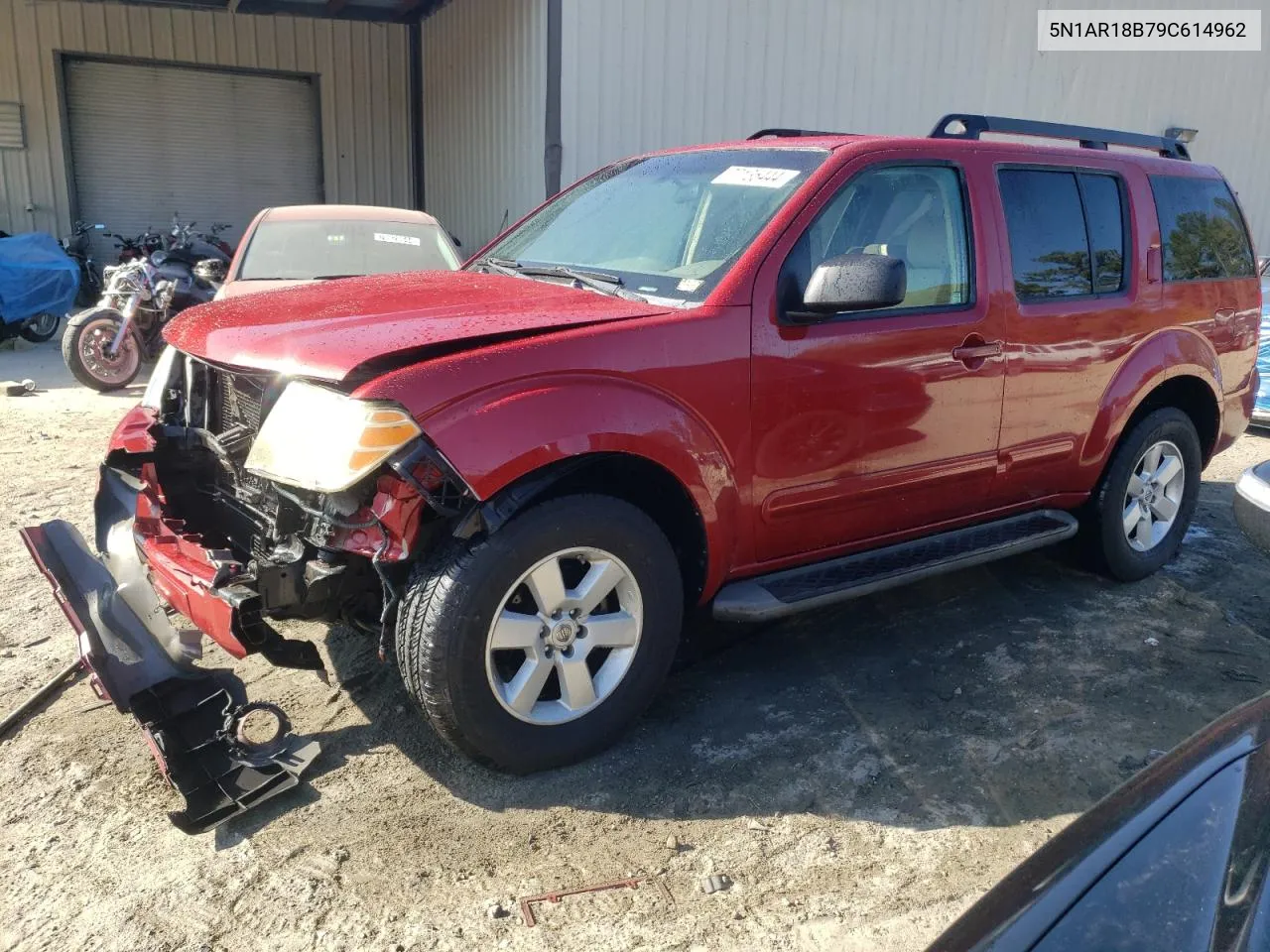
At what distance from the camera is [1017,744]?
126 inches

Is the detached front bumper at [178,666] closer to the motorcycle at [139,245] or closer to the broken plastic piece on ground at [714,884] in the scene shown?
the broken plastic piece on ground at [714,884]

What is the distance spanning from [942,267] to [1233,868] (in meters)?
2.48

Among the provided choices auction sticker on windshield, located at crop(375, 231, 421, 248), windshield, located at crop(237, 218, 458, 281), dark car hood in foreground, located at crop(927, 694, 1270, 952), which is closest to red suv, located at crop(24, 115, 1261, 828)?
dark car hood in foreground, located at crop(927, 694, 1270, 952)

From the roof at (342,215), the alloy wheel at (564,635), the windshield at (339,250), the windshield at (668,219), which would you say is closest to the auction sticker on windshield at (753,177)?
the windshield at (668,219)

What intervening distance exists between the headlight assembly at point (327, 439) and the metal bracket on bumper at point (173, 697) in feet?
2.27

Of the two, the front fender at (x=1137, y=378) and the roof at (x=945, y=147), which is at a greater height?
the roof at (x=945, y=147)

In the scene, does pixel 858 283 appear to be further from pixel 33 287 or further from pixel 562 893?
pixel 33 287

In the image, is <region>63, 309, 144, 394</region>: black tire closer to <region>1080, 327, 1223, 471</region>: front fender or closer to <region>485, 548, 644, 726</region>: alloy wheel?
<region>485, 548, 644, 726</region>: alloy wheel

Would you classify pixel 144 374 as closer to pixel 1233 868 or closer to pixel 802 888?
pixel 802 888

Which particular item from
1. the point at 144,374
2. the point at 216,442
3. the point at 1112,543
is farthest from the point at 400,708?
the point at 144,374

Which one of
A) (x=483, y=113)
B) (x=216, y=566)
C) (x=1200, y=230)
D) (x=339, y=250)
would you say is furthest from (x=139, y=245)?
(x=1200, y=230)

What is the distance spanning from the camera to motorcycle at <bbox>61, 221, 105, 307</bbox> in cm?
1273

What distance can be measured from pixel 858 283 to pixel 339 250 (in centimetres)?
530

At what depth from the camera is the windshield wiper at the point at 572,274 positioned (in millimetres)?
3219
